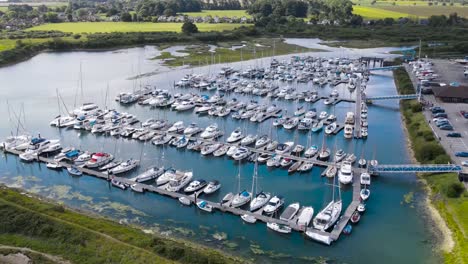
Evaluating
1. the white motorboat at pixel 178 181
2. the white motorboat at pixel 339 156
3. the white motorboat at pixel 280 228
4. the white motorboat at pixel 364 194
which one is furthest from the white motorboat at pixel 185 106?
the white motorboat at pixel 280 228

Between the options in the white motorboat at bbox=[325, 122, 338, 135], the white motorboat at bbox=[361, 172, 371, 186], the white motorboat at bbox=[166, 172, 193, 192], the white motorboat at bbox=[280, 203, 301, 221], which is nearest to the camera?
the white motorboat at bbox=[280, 203, 301, 221]

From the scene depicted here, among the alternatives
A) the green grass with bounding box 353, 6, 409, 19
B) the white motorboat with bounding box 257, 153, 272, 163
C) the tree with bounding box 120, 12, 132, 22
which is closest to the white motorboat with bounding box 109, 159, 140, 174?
the white motorboat with bounding box 257, 153, 272, 163

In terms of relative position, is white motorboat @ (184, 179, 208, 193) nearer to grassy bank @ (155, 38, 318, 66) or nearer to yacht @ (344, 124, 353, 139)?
yacht @ (344, 124, 353, 139)

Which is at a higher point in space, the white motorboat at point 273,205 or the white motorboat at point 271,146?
the white motorboat at point 271,146

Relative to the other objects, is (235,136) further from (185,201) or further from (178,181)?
(185,201)

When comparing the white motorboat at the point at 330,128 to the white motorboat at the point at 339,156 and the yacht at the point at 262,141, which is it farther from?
the yacht at the point at 262,141

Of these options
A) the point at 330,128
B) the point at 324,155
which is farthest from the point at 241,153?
the point at 330,128
